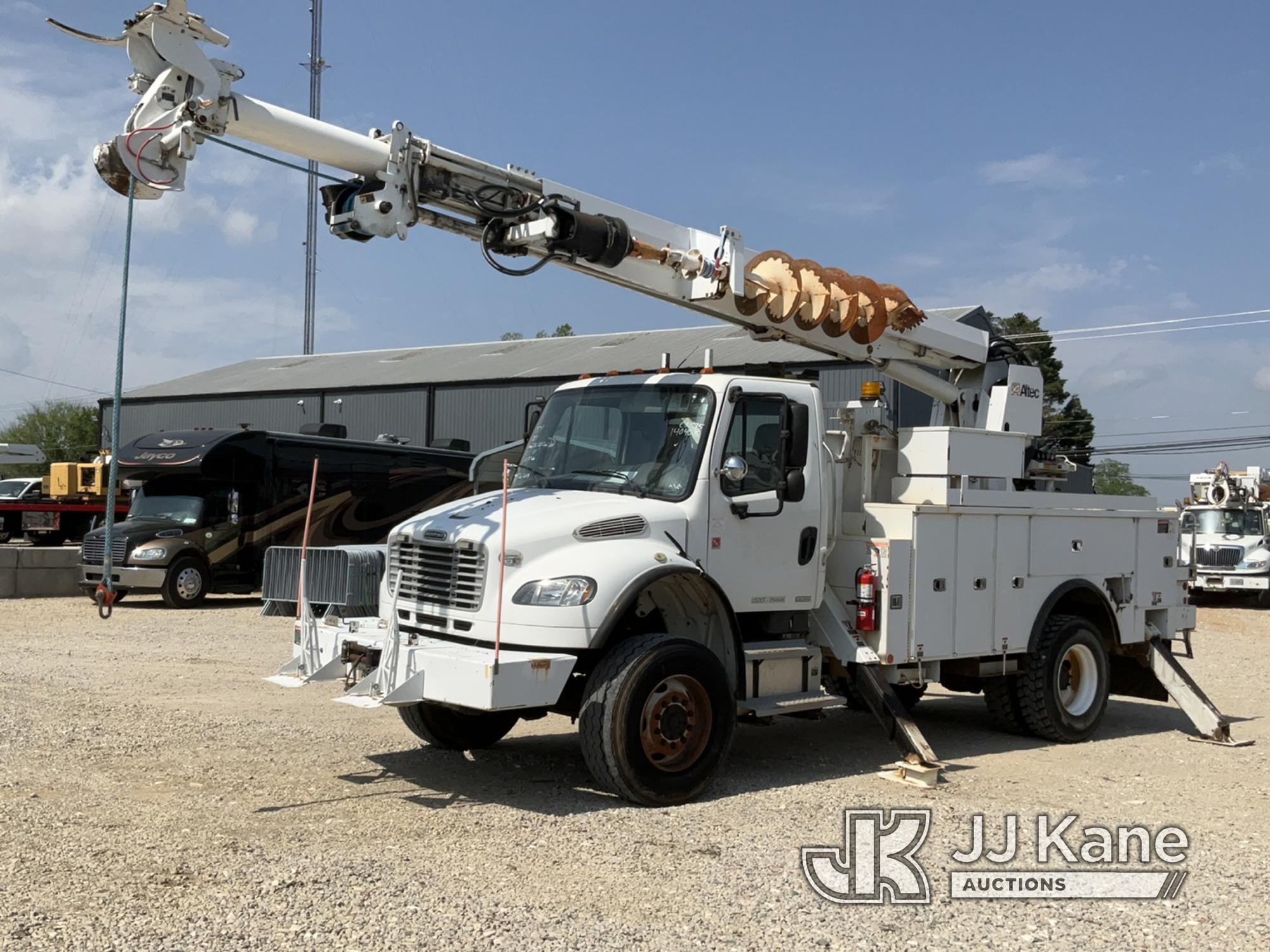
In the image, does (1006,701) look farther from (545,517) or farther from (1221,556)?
(1221,556)

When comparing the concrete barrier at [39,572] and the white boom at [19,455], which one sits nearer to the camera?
Result: the concrete barrier at [39,572]

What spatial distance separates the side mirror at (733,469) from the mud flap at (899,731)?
1.74 meters

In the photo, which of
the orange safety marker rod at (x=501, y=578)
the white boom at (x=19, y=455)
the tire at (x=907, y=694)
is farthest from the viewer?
the white boom at (x=19, y=455)

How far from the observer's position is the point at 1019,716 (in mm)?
10078

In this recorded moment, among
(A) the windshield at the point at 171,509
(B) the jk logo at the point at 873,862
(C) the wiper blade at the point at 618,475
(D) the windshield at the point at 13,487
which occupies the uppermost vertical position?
(C) the wiper blade at the point at 618,475

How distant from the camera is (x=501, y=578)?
6660mm

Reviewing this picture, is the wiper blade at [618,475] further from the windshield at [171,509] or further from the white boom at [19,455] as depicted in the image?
the white boom at [19,455]

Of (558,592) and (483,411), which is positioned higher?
(483,411)

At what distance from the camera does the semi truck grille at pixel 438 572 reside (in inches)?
294

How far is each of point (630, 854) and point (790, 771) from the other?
8.40ft

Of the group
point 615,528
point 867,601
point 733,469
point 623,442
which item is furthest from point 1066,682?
point 615,528

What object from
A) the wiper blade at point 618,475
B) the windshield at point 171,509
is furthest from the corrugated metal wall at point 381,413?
the wiper blade at point 618,475

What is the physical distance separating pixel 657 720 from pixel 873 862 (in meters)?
1.54

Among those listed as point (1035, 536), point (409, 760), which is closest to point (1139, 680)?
point (1035, 536)
